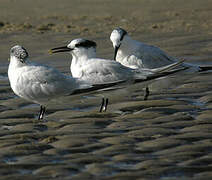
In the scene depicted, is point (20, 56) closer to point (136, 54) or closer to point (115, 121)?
point (115, 121)

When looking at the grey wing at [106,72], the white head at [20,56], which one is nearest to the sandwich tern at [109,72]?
the grey wing at [106,72]

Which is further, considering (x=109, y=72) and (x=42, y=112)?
(x=109, y=72)

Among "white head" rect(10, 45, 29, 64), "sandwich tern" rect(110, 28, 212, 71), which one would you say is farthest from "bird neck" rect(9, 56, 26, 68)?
"sandwich tern" rect(110, 28, 212, 71)

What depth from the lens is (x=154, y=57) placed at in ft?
A: 25.1

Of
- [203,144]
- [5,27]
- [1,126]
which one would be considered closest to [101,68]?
[1,126]

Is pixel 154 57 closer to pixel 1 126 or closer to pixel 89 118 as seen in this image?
pixel 89 118

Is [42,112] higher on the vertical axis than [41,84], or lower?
lower

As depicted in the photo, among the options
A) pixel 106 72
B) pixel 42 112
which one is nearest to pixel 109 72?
pixel 106 72

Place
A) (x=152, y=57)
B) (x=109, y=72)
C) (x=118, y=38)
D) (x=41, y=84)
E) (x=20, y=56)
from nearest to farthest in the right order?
(x=41, y=84)
(x=20, y=56)
(x=109, y=72)
(x=152, y=57)
(x=118, y=38)

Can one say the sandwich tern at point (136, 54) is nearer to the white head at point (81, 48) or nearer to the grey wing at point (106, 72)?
the white head at point (81, 48)

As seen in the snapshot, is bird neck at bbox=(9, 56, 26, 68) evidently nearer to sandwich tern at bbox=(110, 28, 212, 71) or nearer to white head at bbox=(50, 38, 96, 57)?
white head at bbox=(50, 38, 96, 57)

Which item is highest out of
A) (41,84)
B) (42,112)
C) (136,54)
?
(136,54)

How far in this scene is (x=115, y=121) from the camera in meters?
6.32

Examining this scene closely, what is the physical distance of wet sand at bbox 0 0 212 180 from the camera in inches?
187
